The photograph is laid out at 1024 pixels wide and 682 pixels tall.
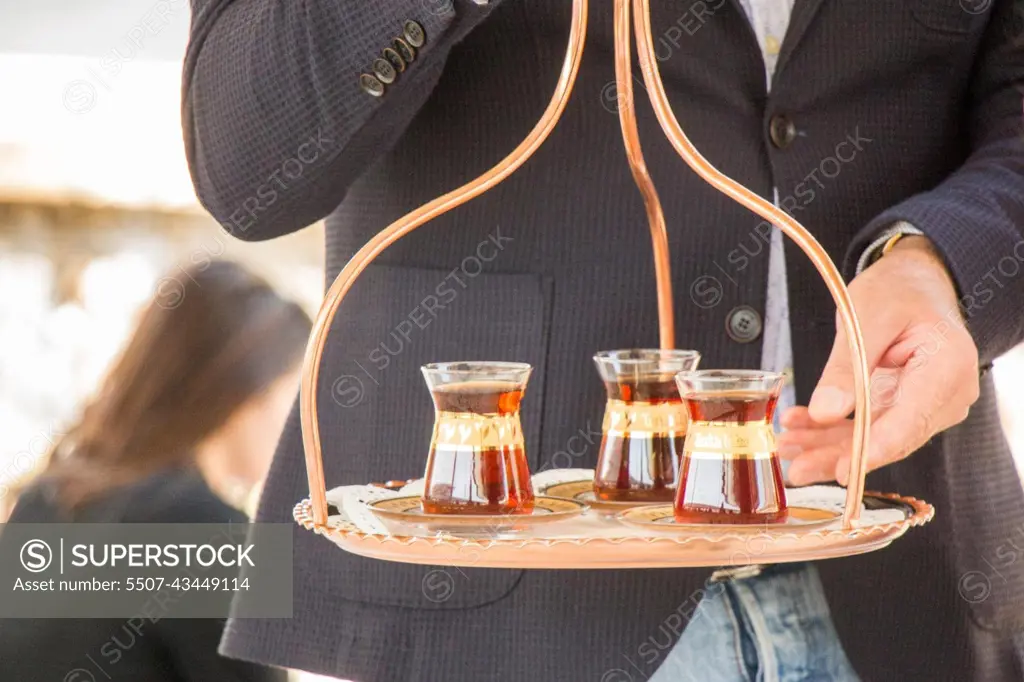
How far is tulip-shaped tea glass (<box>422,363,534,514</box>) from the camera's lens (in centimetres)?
51

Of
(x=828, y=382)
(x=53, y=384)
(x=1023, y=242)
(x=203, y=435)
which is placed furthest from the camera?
(x=53, y=384)

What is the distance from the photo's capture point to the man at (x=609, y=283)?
0.68 metres

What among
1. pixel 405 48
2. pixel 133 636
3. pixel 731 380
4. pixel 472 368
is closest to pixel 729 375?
pixel 731 380

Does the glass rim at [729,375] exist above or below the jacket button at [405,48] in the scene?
below

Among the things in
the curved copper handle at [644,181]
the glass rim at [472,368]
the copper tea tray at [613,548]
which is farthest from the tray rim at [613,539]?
the curved copper handle at [644,181]

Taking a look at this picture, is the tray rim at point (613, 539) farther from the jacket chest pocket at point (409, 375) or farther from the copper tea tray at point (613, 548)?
the jacket chest pocket at point (409, 375)

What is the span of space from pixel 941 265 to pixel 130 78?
2.41 meters

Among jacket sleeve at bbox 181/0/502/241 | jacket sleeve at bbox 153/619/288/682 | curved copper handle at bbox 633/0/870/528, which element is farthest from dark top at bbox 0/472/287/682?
curved copper handle at bbox 633/0/870/528

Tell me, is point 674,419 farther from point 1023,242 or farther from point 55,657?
point 55,657

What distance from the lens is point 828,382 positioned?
0.54m

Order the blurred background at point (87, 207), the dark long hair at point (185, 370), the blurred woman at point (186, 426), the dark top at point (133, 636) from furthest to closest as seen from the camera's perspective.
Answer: the blurred background at point (87, 207) < the dark long hair at point (185, 370) < the blurred woman at point (186, 426) < the dark top at point (133, 636)

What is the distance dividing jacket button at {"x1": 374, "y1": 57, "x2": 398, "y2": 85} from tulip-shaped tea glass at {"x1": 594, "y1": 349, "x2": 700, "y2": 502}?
0.17 m

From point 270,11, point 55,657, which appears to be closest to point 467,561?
point 270,11

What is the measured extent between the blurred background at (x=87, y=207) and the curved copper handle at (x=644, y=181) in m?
1.96
